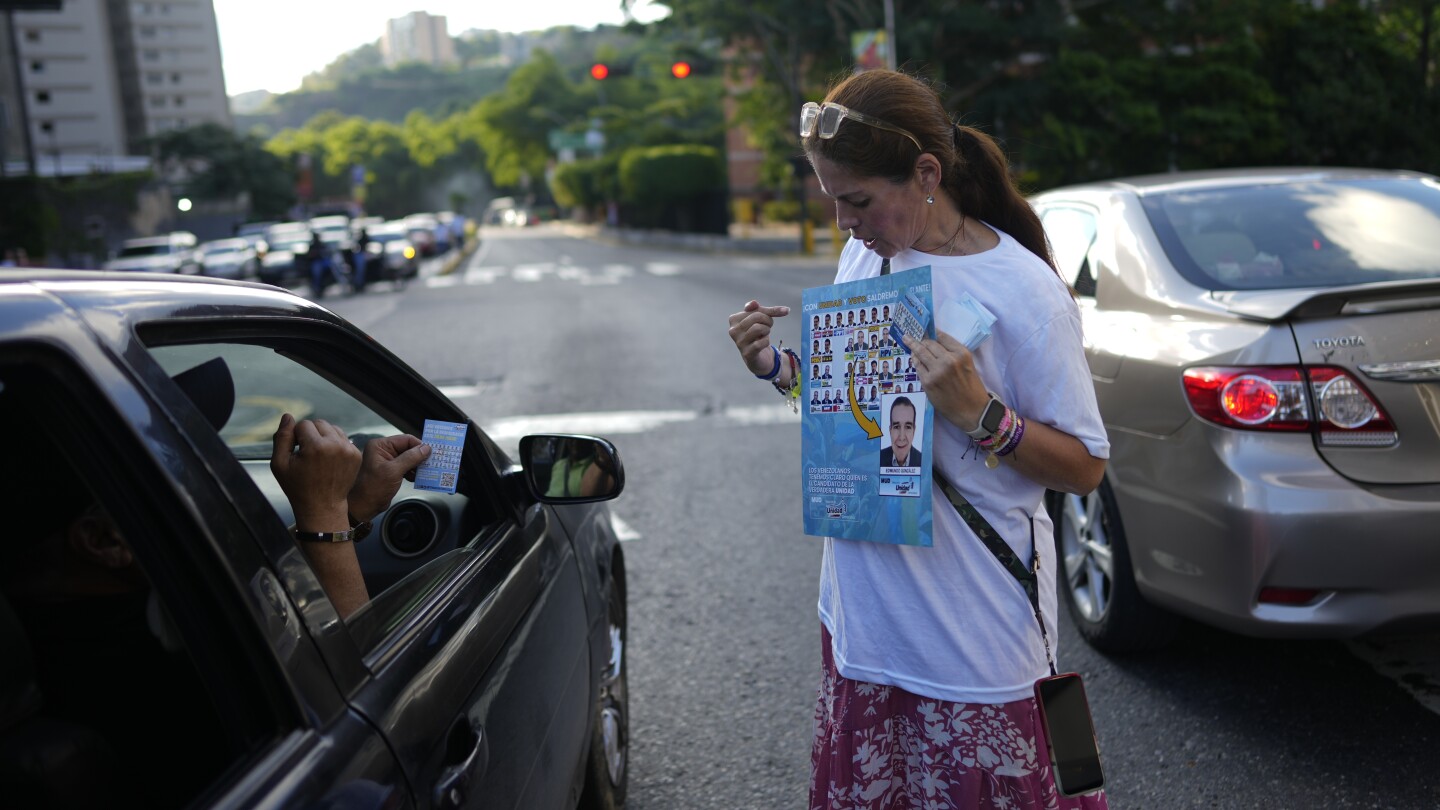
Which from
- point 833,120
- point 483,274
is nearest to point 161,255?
point 483,274

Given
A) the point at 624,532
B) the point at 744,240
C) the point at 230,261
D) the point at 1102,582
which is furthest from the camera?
the point at 744,240

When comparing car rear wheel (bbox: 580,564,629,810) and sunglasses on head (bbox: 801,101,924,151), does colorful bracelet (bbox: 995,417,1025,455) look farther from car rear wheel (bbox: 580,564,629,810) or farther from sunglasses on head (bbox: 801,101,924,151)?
car rear wheel (bbox: 580,564,629,810)

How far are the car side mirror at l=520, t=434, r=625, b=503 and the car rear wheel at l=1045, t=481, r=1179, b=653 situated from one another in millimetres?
1808

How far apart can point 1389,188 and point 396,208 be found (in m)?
133

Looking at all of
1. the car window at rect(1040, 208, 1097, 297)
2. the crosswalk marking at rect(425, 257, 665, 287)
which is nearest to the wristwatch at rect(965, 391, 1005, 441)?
the car window at rect(1040, 208, 1097, 297)

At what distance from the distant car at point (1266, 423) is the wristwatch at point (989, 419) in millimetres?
1593

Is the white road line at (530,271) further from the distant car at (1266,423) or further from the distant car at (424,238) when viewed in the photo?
the distant car at (1266,423)

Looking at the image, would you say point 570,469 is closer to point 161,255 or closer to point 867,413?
point 867,413

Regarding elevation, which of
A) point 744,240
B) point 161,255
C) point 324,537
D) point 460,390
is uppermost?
point 324,537

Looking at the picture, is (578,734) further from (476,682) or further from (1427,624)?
(1427,624)

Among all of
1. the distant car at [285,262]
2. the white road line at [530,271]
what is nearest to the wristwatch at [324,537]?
the distant car at [285,262]

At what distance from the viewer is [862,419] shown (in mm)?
2078

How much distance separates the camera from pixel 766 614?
4.86 meters

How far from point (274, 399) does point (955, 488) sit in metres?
8.91
